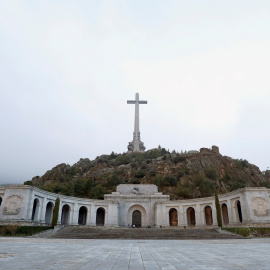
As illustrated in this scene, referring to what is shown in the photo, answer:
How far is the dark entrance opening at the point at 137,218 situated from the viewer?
43431 millimetres

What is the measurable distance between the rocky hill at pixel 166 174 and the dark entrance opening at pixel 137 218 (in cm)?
1587

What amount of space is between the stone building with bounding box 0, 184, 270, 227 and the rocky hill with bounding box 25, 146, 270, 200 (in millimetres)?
14335

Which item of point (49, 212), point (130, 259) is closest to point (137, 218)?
point (49, 212)

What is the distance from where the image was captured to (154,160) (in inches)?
3228

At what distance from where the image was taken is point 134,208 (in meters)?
44.0

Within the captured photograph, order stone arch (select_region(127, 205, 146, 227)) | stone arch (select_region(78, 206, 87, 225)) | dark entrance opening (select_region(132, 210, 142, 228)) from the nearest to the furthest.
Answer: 1. stone arch (select_region(127, 205, 146, 227))
2. dark entrance opening (select_region(132, 210, 142, 228))
3. stone arch (select_region(78, 206, 87, 225))

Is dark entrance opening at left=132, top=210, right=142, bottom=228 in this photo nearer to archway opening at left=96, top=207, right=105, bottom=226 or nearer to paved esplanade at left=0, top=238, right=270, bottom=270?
archway opening at left=96, top=207, right=105, bottom=226

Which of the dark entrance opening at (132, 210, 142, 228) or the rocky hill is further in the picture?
the rocky hill

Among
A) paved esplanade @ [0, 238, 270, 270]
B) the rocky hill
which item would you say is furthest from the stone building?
paved esplanade @ [0, 238, 270, 270]

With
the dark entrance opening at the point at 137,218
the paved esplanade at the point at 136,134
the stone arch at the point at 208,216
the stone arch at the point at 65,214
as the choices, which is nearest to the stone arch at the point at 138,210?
the dark entrance opening at the point at 137,218

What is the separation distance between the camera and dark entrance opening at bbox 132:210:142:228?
43431mm

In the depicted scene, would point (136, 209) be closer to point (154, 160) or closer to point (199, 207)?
point (199, 207)

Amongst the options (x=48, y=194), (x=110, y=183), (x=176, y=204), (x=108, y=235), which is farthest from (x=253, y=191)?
(x=110, y=183)

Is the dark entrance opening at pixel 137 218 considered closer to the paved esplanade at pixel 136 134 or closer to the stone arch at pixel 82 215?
the stone arch at pixel 82 215
